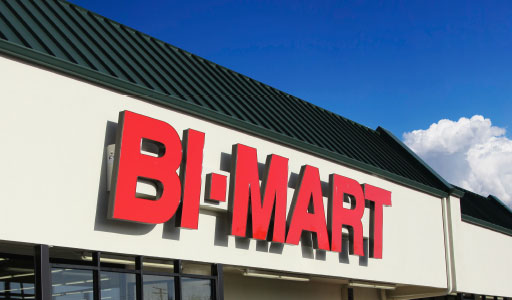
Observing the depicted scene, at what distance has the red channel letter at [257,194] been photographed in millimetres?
16266

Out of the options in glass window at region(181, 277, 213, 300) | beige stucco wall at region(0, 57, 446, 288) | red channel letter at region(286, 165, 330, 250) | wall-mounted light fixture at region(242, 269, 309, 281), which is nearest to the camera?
beige stucco wall at region(0, 57, 446, 288)

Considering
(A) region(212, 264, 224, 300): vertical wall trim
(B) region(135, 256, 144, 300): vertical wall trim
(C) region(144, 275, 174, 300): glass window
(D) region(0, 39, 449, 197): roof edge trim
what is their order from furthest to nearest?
(A) region(212, 264, 224, 300): vertical wall trim, (C) region(144, 275, 174, 300): glass window, (B) region(135, 256, 144, 300): vertical wall trim, (D) region(0, 39, 449, 197): roof edge trim

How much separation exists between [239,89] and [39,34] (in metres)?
7.59

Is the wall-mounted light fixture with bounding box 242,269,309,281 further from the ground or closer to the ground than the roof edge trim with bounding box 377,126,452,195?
closer to the ground

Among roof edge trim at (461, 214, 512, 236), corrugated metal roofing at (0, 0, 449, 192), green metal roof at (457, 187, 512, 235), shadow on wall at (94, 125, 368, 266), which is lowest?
shadow on wall at (94, 125, 368, 266)

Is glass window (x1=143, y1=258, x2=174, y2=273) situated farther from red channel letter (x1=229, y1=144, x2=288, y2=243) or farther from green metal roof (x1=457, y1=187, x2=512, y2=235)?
green metal roof (x1=457, y1=187, x2=512, y2=235)

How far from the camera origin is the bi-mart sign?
1362cm

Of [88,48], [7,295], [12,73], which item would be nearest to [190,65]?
[88,48]

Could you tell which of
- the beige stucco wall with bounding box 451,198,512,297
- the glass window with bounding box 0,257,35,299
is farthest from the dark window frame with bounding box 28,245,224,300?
the beige stucco wall with bounding box 451,198,512,297

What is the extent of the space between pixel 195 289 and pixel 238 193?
2675 mm

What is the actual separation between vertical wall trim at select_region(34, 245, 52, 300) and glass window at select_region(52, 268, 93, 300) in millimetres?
314

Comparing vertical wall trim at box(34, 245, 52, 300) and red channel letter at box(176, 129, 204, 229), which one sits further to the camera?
red channel letter at box(176, 129, 204, 229)

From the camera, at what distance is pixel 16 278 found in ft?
42.4

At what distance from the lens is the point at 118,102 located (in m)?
14.0
